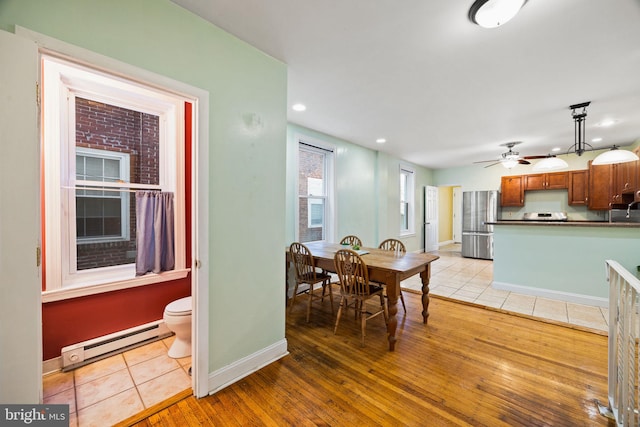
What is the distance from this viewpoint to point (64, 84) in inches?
81.9

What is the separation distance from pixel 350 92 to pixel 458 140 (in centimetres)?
285

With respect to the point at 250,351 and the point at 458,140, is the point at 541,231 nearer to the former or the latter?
the point at 458,140

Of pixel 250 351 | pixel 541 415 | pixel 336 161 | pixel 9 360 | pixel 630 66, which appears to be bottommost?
pixel 541 415

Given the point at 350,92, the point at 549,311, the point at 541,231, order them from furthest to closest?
the point at 541,231 → the point at 549,311 → the point at 350,92

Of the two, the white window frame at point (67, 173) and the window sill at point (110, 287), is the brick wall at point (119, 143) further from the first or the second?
the window sill at point (110, 287)

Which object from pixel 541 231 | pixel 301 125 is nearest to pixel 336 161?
pixel 301 125

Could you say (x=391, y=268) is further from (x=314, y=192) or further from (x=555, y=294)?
(x=555, y=294)

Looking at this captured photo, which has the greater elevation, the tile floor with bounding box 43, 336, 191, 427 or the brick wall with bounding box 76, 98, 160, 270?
the brick wall with bounding box 76, 98, 160, 270

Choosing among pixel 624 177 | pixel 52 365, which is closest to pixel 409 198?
pixel 624 177

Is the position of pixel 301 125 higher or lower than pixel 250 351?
higher

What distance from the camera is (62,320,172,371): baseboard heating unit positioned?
2.00 meters

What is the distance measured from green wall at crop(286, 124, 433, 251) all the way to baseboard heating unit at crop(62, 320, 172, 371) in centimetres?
190

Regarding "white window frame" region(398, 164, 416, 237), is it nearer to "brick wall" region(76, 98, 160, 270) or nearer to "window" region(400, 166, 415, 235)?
"window" region(400, 166, 415, 235)

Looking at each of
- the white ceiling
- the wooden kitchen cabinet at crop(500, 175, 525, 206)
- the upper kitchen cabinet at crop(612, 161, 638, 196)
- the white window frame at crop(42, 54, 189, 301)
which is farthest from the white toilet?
the wooden kitchen cabinet at crop(500, 175, 525, 206)
